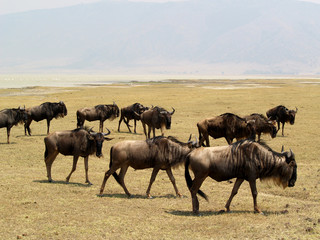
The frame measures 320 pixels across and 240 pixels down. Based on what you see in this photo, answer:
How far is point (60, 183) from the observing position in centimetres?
1345

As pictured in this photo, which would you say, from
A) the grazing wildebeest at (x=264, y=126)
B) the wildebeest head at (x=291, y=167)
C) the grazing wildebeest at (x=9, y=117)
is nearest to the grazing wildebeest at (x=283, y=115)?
the grazing wildebeest at (x=264, y=126)

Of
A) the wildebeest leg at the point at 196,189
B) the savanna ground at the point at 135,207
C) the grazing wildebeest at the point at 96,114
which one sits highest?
the grazing wildebeest at the point at 96,114

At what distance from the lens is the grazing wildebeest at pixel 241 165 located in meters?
10.4

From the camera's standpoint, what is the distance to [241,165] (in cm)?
1047

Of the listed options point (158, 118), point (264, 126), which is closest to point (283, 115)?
point (264, 126)

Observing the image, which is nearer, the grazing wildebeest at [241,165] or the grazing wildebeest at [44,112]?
the grazing wildebeest at [241,165]

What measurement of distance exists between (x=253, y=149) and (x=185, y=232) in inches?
111

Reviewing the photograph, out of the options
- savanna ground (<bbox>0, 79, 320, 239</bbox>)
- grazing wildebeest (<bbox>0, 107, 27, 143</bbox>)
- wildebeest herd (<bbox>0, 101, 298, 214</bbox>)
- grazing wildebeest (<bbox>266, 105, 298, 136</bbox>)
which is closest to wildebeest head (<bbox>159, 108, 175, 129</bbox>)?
savanna ground (<bbox>0, 79, 320, 239</bbox>)

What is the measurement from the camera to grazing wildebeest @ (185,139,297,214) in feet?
34.0

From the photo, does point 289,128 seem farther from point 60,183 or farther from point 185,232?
point 185,232

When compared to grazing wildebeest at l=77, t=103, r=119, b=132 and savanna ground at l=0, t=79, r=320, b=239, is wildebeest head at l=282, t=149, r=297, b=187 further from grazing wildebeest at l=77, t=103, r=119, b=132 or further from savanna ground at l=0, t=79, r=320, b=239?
grazing wildebeest at l=77, t=103, r=119, b=132

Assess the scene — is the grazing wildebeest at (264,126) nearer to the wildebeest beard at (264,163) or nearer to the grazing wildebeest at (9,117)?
the wildebeest beard at (264,163)

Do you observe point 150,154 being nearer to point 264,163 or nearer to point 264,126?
point 264,163

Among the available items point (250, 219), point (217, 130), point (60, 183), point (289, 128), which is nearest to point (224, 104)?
point (289, 128)
